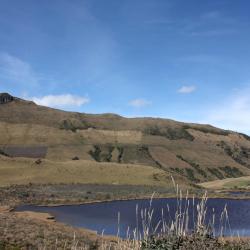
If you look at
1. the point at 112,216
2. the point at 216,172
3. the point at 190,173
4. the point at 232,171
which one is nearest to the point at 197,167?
the point at 216,172

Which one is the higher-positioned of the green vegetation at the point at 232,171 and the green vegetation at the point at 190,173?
the green vegetation at the point at 232,171

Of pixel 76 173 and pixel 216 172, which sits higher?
pixel 216 172

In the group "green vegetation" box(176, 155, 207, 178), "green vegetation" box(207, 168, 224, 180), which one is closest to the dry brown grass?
"green vegetation" box(176, 155, 207, 178)

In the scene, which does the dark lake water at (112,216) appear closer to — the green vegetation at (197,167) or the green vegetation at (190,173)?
the green vegetation at (190,173)

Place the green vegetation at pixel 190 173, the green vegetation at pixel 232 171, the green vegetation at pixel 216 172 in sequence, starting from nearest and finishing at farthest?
the green vegetation at pixel 190 173
the green vegetation at pixel 216 172
the green vegetation at pixel 232 171

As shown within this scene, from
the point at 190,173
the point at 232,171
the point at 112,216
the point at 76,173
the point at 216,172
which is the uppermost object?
the point at 232,171

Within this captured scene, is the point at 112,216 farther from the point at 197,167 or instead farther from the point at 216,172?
the point at 216,172

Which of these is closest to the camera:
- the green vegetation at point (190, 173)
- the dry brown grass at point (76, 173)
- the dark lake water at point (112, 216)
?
the dark lake water at point (112, 216)

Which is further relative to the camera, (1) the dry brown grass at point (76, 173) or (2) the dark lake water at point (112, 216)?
(1) the dry brown grass at point (76, 173)

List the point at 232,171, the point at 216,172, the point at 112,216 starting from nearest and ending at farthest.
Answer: the point at 112,216 < the point at 216,172 < the point at 232,171

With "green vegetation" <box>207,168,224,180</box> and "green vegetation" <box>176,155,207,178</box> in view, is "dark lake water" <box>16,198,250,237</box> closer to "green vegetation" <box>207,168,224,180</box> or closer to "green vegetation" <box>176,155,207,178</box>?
"green vegetation" <box>176,155,207,178</box>

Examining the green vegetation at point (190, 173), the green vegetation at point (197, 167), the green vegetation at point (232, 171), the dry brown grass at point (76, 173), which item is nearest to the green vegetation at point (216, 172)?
the green vegetation at point (232, 171)

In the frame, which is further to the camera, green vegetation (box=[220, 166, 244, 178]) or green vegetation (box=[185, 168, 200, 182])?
green vegetation (box=[220, 166, 244, 178])

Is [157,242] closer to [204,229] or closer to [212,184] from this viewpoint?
[204,229]
